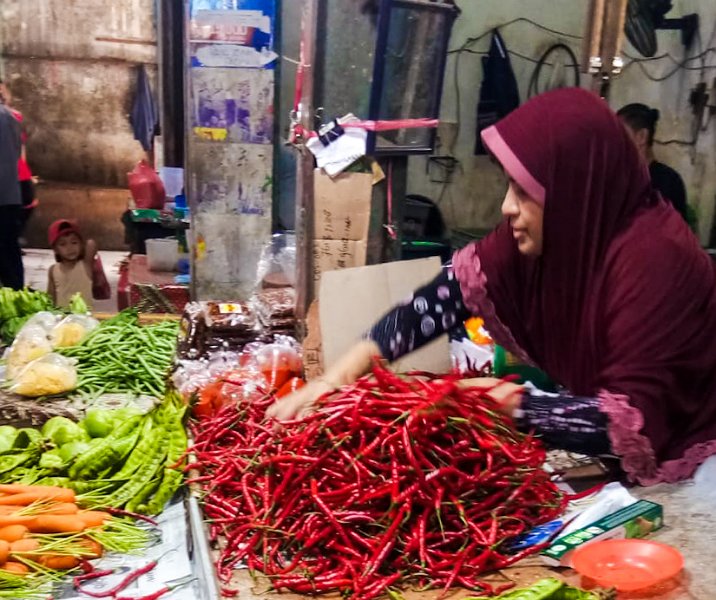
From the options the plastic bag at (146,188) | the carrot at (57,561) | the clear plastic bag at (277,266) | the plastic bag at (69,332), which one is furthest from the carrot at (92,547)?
the plastic bag at (146,188)

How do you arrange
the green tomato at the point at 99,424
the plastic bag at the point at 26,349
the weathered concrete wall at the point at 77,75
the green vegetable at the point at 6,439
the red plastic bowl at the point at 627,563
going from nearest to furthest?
the red plastic bowl at the point at 627,563, the green vegetable at the point at 6,439, the green tomato at the point at 99,424, the plastic bag at the point at 26,349, the weathered concrete wall at the point at 77,75

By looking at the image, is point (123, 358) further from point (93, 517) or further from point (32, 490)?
point (93, 517)

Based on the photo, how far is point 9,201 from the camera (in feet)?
20.3

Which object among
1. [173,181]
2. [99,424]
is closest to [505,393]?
[99,424]

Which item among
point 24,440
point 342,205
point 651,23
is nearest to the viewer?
point 24,440

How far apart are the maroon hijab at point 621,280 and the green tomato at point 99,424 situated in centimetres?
182

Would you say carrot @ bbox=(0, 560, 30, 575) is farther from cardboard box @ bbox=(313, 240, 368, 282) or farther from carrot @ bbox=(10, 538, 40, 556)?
cardboard box @ bbox=(313, 240, 368, 282)

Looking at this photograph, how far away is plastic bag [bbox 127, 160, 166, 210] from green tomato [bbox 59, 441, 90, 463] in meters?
4.60

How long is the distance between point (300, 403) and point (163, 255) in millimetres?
4160

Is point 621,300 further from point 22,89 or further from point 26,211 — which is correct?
point 22,89

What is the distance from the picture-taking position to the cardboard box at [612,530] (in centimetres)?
179

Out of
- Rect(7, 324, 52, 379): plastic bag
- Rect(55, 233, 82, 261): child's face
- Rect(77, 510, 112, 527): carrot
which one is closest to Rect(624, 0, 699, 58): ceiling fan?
Rect(55, 233, 82, 261): child's face

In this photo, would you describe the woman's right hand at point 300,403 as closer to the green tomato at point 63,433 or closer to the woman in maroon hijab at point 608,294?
the woman in maroon hijab at point 608,294

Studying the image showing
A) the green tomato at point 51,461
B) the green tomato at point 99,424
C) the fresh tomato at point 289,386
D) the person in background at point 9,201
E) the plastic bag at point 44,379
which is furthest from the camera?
the person in background at point 9,201
